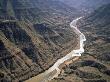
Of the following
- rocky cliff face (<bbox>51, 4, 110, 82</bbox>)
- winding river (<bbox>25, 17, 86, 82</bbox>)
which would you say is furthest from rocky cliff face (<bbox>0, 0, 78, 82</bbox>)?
rocky cliff face (<bbox>51, 4, 110, 82</bbox>)

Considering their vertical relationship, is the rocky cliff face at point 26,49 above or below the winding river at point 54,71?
above

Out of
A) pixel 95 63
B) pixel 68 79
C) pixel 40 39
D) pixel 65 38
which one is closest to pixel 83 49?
pixel 65 38

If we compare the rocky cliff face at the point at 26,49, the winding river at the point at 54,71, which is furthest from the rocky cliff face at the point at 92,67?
the rocky cliff face at the point at 26,49

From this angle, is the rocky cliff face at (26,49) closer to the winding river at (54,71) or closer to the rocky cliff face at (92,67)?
the winding river at (54,71)

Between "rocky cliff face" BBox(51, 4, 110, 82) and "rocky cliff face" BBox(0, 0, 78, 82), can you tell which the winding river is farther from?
"rocky cliff face" BBox(51, 4, 110, 82)

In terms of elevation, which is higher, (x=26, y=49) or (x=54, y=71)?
(x=26, y=49)

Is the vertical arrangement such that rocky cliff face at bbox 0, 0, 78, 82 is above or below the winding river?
above

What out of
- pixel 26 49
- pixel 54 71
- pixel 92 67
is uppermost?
pixel 26 49

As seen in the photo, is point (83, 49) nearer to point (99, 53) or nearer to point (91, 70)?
point (99, 53)

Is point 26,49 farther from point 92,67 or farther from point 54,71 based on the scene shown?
point 92,67

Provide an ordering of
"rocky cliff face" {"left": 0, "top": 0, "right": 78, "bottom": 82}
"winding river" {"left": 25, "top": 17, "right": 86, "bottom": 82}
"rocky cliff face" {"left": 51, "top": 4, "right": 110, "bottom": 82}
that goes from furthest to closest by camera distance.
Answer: "winding river" {"left": 25, "top": 17, "right": 86, "bottom": 82} → "rocky cliff face" {"left": 0, "top": 0, "right": 78, "bottom": 82} → "rocky cliff face" {"left": 51, "top": 4, "right": 110, "bottom": 82}

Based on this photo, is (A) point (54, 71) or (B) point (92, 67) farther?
(A) point (54, 71)

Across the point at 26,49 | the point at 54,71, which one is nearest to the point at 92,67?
the point at 54,71
